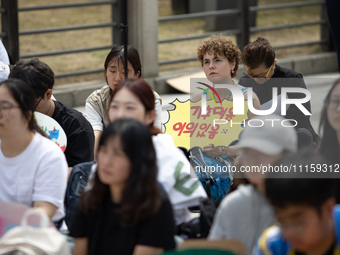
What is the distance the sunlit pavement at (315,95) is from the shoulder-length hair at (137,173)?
12.7 ft

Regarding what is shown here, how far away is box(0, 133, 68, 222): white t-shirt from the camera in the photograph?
2.37m

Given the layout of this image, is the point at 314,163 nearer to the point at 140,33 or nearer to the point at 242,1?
the point at 140,33

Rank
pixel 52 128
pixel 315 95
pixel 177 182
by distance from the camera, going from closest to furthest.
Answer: pixel 177 182 → pixel 52 128 → pixel 315 95

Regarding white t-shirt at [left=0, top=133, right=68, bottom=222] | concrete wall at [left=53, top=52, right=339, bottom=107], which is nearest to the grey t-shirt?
white t-shirt at [left=0, top=133, right=68, bottom=222]

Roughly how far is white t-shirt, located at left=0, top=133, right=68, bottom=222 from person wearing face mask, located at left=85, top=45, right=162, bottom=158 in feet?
3.53

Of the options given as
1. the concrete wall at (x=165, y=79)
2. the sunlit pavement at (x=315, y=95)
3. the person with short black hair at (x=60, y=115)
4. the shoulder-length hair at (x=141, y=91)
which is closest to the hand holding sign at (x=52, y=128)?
the person with short black hair at (x=60, y=115)

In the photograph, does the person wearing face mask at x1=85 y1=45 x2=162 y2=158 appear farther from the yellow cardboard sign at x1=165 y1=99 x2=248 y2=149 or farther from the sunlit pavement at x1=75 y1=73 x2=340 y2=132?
the sunlit pavement at x1=75 y1=73 x2=340 y2=132

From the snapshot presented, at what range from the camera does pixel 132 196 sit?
194 centimetres

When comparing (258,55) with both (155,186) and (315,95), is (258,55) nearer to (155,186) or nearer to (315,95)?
(155,186)

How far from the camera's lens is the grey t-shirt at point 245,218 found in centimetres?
199

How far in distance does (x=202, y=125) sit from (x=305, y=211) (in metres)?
1.73

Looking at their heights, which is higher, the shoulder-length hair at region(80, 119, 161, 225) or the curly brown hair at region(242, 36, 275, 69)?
the curly brown hair at region(242, 36, 275, 69)

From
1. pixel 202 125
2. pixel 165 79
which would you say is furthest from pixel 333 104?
pixel 165 79

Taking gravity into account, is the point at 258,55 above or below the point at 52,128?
above
